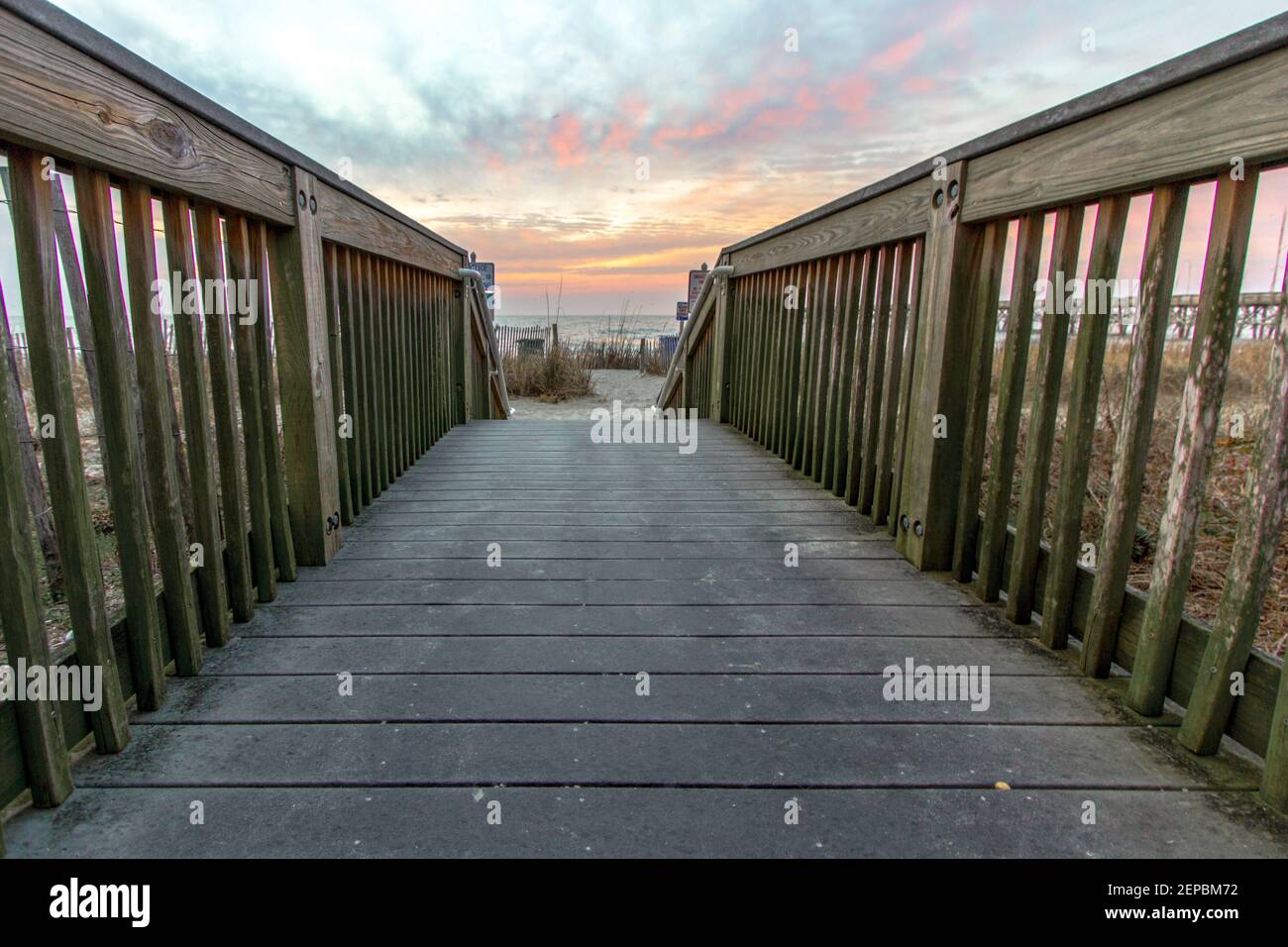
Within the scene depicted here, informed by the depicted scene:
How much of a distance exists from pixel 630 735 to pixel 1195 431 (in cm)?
136

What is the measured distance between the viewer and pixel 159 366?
1.65 metres

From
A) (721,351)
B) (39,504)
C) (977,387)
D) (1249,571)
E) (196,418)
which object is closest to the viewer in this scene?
(1249,571)

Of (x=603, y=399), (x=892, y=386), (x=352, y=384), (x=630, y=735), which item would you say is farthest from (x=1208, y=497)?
(x=603, y=399)

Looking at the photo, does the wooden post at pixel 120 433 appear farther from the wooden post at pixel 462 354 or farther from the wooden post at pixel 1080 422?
the wooden post at pixel 462 354

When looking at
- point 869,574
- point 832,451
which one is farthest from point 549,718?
point 832,451

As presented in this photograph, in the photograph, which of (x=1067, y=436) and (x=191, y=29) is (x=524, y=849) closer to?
(x=1067, y=436)

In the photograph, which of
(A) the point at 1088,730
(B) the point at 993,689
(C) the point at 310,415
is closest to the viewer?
(A) the point at 1088,730

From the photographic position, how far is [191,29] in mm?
3627

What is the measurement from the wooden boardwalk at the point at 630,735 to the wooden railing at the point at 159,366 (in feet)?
0.51

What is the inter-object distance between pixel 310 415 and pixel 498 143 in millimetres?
6800

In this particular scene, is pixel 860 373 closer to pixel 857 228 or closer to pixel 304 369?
pixel 857 228

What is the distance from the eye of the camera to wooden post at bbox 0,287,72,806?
114cm

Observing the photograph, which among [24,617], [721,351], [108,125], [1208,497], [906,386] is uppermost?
[108,125]
